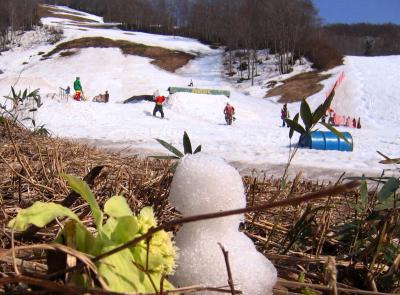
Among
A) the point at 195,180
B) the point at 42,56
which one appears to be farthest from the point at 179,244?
the point at 42,56

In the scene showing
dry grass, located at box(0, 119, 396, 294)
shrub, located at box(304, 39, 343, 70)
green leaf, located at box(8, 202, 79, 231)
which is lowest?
dry grass, located at box(0, 119, 396, 294)

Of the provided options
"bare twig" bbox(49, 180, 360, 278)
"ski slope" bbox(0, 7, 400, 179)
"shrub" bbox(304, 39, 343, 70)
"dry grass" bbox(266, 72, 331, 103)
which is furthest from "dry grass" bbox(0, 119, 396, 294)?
"shrub" bbox(304, 39, 343, 70)

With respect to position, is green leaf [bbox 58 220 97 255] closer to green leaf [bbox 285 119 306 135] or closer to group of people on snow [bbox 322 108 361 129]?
green leaf [bbox 285 119 306 135]

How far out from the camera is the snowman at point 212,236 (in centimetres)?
63

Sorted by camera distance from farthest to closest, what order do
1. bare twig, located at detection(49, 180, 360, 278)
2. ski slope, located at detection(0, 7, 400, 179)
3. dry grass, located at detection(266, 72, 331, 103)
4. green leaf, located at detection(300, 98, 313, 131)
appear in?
dry grass, located at detection(266, 72, 331, 103), ski slope, located at detection(0, 7, 400, 179), green leaf, located at detection(300, 98, 313, 131), bare twig, located at detection(49, 180, 360, 278)

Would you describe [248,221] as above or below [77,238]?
below

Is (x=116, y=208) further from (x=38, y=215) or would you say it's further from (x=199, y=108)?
(x=199, y=108)

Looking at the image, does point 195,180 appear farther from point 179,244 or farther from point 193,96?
point 193,96

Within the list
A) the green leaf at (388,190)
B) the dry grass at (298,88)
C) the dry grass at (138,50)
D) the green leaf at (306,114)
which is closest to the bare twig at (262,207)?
the green leaf at (388,190)

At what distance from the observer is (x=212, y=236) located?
66 cm

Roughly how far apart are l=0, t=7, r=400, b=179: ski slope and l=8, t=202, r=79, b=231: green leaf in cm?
256

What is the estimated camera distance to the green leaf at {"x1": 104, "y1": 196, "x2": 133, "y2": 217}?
0.51 meters

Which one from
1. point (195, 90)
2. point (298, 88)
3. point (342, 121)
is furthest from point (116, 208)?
point (298, 88)

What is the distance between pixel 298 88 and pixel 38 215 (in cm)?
3162
